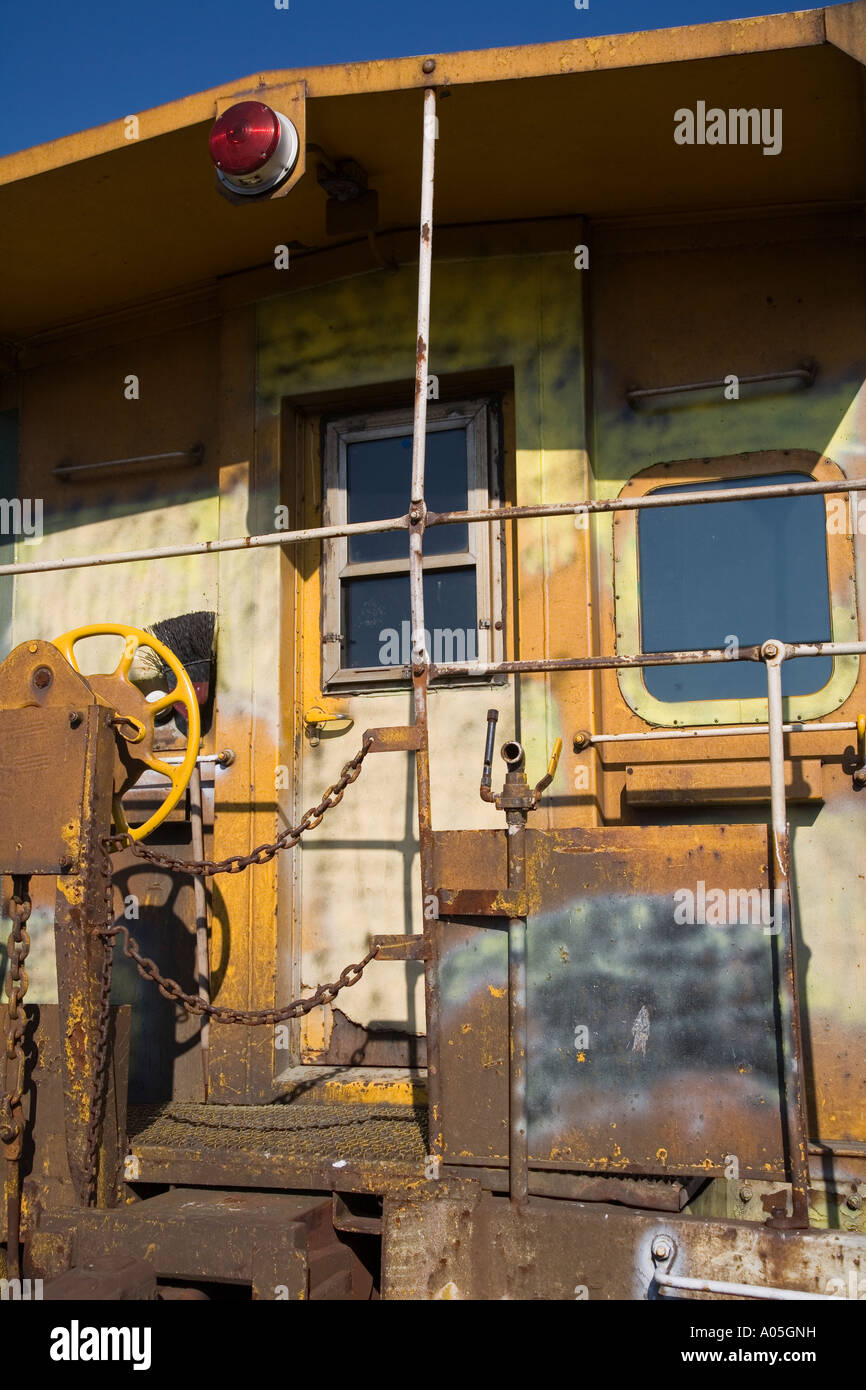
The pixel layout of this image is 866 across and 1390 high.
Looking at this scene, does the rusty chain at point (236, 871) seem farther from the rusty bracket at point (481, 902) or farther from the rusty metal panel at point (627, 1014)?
the rusty metal panel at point (627, 1014)

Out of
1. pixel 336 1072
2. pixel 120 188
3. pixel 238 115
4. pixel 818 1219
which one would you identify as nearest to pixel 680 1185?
pixel 818 1219

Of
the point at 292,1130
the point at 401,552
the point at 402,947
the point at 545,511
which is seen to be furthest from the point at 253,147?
the point at 292,1130

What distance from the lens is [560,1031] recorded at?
3.69 m

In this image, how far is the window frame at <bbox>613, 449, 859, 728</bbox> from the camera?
4.75 metres

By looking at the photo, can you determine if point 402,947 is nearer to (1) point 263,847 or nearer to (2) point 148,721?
(1) point 263,847

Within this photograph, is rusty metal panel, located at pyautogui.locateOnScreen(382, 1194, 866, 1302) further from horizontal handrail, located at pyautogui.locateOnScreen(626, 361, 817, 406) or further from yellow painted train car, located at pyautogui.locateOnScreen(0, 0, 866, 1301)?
horizontal handrail, located at pyautogui.locateOnScreen(626, 361, 817, 406)

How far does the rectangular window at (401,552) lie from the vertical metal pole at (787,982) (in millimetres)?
1818

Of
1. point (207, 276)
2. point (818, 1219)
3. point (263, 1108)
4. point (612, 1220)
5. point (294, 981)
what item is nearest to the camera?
point (612, 1220)

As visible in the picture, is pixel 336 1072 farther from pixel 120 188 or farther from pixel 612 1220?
pixel 120 188

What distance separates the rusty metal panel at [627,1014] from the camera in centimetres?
351

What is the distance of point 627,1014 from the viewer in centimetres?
362

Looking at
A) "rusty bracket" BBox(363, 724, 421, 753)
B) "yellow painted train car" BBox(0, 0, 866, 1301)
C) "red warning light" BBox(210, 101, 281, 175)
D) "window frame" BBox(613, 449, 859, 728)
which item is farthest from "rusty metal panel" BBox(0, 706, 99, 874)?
"window frame" BBox(613, 449, 859, 728)

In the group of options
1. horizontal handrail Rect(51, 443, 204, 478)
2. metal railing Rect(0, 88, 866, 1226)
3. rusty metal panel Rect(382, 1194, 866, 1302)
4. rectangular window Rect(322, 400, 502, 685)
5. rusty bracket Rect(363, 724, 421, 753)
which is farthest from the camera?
horizontal handrail Rect(51, 443, 204, 478)

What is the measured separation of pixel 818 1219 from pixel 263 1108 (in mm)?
2097
